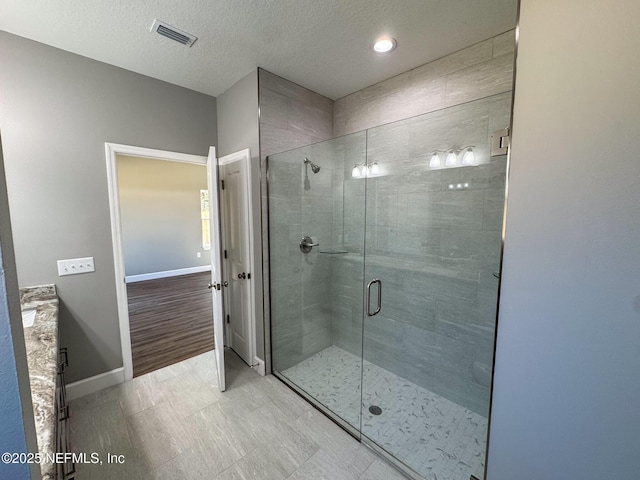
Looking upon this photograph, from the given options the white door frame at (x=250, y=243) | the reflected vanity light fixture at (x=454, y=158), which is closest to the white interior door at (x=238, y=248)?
the white door frame at (x=250, y=243)

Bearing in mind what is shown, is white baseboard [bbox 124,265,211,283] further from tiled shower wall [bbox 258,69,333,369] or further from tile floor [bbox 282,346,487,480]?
tile floor [bbox 282,346,487,480]

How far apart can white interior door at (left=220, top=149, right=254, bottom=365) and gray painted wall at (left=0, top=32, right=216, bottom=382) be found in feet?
2.13

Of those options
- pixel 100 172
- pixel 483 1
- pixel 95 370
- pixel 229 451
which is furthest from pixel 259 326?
pixel 483 1

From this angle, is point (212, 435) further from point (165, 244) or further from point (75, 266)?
point (165, 244)

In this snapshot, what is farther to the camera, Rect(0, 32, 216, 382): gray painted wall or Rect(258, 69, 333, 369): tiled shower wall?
Rect(258, 69, 333, 369): tiled shower wall

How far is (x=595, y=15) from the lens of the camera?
78cm

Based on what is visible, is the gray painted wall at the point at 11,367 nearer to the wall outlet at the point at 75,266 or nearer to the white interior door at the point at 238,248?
the white interior door at the point at 238,248

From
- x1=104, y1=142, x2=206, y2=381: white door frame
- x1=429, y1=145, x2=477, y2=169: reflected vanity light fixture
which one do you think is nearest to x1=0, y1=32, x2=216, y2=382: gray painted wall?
x1=104, y1=142, x2=206, y2=381: white door frame

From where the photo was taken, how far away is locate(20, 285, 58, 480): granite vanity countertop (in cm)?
80

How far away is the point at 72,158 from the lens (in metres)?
2.00

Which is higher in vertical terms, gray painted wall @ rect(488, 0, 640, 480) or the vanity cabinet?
gray painted wall @ rect(488, 0, 640, 480)

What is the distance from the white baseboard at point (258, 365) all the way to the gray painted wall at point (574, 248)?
1987mm

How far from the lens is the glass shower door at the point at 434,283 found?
178cm

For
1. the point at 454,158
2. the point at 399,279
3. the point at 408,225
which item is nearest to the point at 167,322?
the point at 399,279
